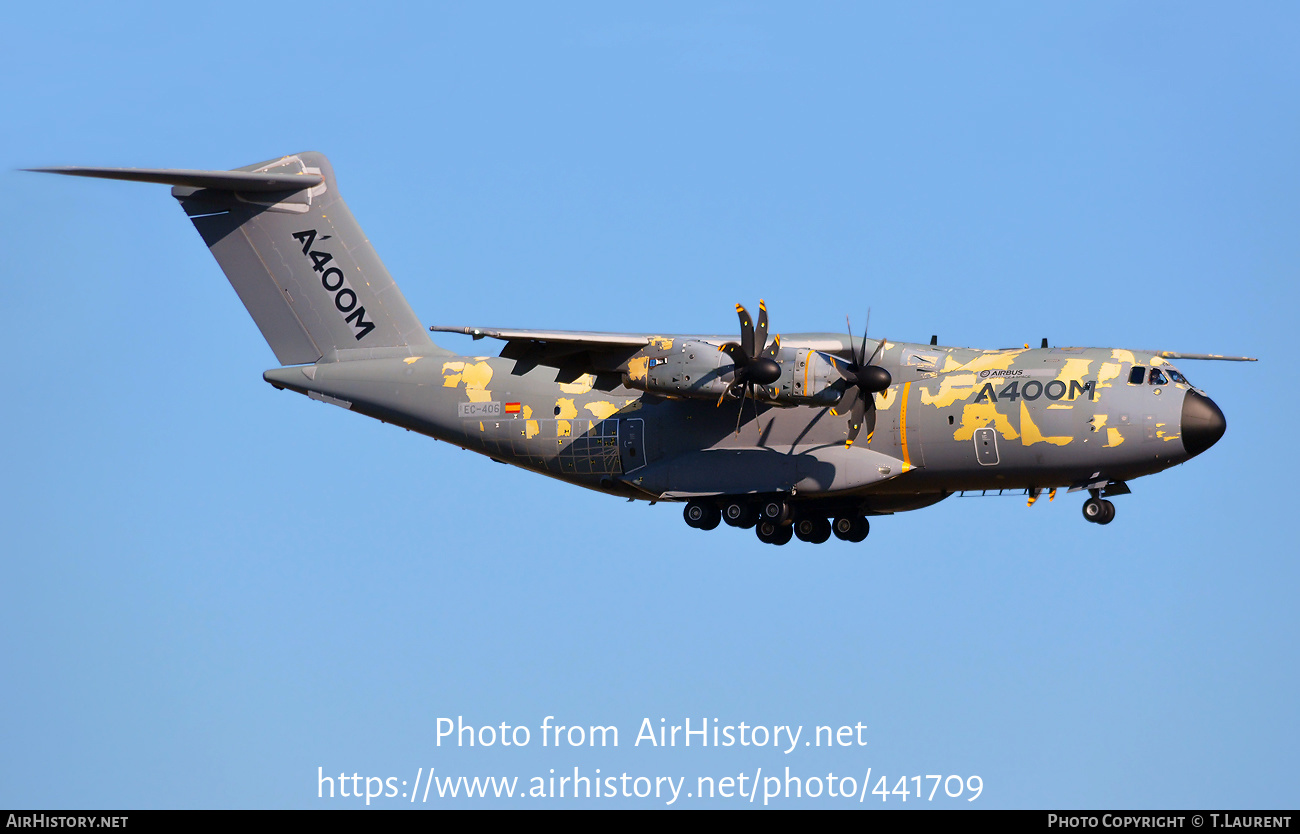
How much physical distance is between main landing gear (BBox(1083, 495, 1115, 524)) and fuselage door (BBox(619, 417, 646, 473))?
20.1ft

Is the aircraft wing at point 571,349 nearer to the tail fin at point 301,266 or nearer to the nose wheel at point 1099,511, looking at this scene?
the tail fin at point 301,266

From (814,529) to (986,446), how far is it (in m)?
3.23

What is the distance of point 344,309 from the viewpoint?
2567 centimetres

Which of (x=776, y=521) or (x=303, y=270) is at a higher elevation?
(x=303, y=270)

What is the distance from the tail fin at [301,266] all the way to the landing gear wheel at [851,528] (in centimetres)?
680

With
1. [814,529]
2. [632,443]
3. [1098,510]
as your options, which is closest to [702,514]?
[632,443]

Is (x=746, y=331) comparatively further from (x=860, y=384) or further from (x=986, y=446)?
(x=986, y=446)

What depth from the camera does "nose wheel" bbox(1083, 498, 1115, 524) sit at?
22062 millimetres

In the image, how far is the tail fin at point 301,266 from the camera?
25.6 metres

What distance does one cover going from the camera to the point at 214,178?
82.6ft

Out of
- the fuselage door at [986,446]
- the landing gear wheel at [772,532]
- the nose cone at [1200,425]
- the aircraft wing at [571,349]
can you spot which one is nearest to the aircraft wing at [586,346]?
the aircraft wing at [571,349]
